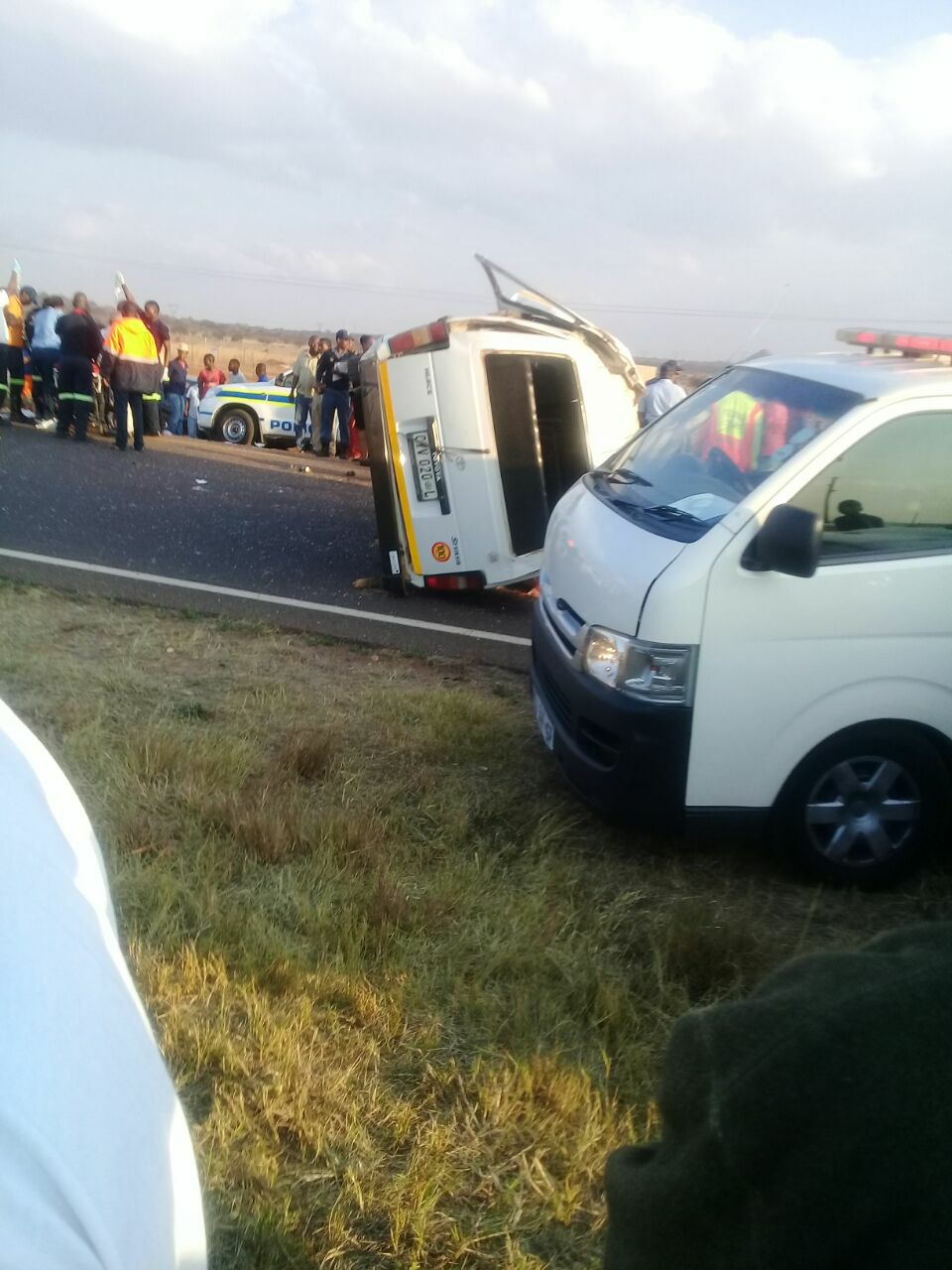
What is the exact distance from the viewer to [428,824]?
4512mm

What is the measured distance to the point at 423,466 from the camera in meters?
8.15

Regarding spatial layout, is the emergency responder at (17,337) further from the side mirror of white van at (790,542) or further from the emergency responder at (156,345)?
the side mirror of white van at (790,542)

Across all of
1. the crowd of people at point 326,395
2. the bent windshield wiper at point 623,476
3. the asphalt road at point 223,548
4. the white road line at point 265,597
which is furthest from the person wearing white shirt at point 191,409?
the bent windshield wiper at point 623,476

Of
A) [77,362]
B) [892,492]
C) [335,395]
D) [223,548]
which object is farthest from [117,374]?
[892,492]

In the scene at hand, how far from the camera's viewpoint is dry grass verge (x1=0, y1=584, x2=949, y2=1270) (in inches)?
105

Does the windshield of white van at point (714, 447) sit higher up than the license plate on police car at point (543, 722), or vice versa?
the windshield of white van at point (714, 447)

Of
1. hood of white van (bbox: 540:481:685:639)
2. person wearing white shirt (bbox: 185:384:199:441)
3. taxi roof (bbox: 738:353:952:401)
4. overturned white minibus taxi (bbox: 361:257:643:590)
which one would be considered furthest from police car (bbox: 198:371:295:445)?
taxi roof (bbox: 738:353:952:401)

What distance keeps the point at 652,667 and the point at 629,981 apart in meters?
1.09

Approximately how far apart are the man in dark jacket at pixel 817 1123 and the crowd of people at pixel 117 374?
12.5 metres

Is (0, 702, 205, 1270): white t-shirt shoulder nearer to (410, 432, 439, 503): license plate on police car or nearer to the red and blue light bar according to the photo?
the red and blue light bar

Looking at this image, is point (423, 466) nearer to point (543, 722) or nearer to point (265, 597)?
point (265, 597)

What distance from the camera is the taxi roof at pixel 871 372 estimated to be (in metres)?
4.23

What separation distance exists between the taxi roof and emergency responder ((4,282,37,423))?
13897 mm

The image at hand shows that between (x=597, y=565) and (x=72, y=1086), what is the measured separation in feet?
10.6
